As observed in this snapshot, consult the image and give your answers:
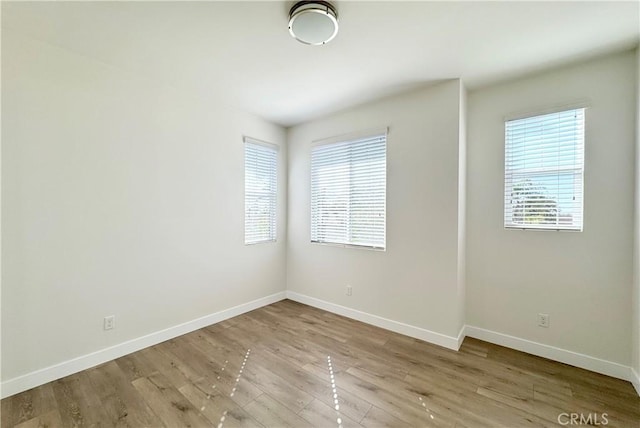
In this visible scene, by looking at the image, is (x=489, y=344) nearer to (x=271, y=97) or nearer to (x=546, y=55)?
(x=546, y=55)

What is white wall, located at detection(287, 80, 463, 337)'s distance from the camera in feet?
8.65

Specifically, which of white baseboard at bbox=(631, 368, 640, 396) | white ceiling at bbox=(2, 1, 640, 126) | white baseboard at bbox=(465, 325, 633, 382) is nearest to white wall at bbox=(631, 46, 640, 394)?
white baseboard at bbox=(631, 368, 640, 396)

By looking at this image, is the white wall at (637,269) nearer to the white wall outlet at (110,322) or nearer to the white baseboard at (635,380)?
the white baseboard at (635,380)

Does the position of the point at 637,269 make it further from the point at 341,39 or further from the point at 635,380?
the point at 341,39

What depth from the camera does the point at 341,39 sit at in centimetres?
201

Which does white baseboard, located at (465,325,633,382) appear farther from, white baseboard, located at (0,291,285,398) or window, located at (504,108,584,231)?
white baseboard, located at (0,291,285,398)

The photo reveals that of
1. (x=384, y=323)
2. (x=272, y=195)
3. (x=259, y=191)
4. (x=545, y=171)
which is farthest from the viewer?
(x=272, y=195)

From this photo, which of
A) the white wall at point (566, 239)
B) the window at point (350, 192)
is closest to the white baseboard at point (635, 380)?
the white wall at point (566, 239)

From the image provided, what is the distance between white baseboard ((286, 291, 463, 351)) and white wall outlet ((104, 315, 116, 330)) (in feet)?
7.18

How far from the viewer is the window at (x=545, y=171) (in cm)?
233

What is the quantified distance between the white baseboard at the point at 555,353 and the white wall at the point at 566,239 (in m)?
0.04

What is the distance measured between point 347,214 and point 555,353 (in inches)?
94.9

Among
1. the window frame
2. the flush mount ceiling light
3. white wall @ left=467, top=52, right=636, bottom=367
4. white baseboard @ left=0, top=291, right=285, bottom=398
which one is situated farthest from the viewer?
the window frame

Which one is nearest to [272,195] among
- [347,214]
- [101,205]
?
[347,214]
